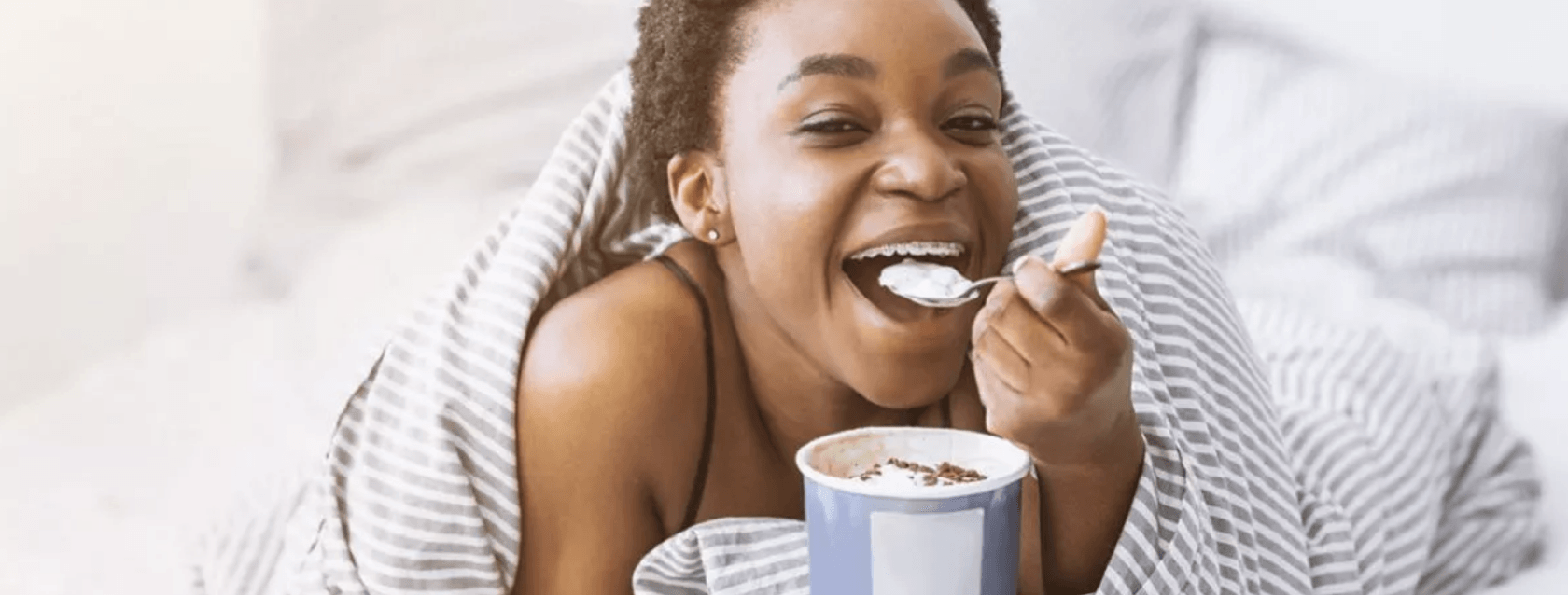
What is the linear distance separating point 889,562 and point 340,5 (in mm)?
520

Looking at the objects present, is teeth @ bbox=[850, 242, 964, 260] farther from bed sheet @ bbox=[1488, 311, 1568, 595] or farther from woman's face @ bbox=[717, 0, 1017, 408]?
bed sheet @ bbox=[1488, 311, 1568, 595]

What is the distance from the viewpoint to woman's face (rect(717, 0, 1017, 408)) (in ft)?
2.39

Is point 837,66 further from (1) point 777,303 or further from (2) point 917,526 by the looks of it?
(2) point 917,526

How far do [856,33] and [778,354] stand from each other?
180 millimetres

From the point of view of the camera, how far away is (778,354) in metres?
0.82

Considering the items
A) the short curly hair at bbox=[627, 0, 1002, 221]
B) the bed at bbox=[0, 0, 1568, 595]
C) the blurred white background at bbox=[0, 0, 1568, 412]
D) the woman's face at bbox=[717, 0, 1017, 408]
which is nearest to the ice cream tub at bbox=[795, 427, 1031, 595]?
the woman's face at bbox=[717, 0, 1017, 408]

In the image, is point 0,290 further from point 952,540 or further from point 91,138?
point 952,540

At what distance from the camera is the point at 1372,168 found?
100 cm

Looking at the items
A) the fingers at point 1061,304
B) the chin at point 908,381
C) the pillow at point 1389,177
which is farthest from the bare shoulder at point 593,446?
the pillow at point 1389,177

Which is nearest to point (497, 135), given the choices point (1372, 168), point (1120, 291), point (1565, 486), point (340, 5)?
point (340, 5)

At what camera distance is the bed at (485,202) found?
89 centimetres

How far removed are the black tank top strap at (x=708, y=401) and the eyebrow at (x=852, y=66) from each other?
0.13 m

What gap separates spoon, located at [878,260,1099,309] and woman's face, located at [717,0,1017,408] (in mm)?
10

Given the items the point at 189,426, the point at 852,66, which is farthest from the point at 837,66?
the point at 189,426
